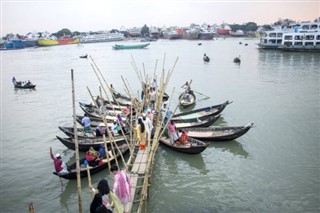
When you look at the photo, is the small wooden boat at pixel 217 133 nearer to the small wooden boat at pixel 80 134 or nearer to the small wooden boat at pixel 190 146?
the small wooden boat at pixel 190 146

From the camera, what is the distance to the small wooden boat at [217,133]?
41.2ft

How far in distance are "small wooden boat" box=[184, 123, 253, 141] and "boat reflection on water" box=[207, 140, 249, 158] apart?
0.23 m

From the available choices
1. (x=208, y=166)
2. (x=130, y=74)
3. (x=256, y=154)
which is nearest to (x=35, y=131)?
(x=208, y=166)

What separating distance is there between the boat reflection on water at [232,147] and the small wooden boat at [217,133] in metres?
0.23

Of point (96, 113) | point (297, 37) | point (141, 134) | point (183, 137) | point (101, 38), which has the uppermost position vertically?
point (101, 38)

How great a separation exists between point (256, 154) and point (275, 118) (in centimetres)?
529

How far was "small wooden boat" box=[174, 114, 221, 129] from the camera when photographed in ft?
46.4

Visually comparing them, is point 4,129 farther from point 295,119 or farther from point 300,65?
point 300,65

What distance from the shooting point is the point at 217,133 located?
13.2 m

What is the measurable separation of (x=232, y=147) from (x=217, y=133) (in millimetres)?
938

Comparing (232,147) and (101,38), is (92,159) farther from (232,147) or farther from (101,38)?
(101,38)

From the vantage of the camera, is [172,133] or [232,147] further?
[232,147]

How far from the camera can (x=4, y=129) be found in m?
16.3

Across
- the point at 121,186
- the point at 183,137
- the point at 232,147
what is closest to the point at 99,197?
the point at 121,186
